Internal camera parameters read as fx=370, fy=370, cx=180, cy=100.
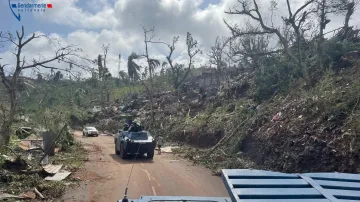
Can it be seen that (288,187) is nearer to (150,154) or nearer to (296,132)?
(296,132)

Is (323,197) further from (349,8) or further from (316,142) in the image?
(349,8)

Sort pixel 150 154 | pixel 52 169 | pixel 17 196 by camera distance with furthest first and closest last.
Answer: pixel 150 154
pixel 52 169
pixel 17 196

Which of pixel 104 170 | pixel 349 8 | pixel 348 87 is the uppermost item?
pixel 349 8

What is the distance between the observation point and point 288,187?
12.0 feet

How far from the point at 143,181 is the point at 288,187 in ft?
33.1

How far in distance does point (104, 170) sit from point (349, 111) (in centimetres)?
1008

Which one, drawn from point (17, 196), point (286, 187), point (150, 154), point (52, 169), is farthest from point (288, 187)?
point (150, 154)

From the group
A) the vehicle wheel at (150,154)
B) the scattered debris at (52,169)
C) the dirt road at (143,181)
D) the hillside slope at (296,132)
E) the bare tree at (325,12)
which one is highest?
the bare tree at (325,12)

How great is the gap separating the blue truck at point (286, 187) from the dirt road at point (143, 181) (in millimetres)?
7359

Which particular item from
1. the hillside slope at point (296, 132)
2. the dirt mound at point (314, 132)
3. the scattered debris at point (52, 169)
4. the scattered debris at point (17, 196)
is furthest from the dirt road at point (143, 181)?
the dirt mound at point (314, 132)

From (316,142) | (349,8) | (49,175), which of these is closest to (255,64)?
(349,8)

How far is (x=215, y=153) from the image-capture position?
19.1 m

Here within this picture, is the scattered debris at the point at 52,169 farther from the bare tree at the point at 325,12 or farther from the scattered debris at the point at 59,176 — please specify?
the bare tree at the point at 325,12

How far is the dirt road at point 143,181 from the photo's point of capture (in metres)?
11.3
